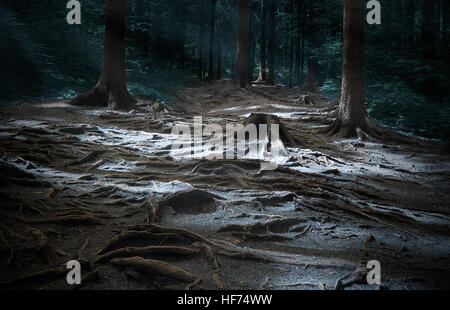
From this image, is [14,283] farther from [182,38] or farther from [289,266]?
[182,38]

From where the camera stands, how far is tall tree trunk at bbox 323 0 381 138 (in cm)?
984

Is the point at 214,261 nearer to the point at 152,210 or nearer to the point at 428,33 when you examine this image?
the point at 152,210

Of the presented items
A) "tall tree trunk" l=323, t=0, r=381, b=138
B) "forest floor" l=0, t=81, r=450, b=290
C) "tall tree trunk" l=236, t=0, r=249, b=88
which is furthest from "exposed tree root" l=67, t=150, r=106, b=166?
"tall tree trunk" l=236, t=0, r=249, b=88

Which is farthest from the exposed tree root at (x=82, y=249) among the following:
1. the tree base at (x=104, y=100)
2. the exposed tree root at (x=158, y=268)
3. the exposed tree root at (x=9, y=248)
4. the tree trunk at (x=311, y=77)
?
the tree trunk at (x=311, y=77)

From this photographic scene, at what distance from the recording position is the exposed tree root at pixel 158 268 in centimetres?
295

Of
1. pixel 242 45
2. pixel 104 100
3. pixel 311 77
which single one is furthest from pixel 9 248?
pixel 311 77

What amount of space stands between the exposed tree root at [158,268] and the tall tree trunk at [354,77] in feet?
26.1

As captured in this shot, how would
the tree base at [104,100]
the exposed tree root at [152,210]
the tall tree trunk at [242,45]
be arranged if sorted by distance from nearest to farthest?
the exposed tree root at [152,210], the tree base at [104,100], the tall tree trunk at [242,45]

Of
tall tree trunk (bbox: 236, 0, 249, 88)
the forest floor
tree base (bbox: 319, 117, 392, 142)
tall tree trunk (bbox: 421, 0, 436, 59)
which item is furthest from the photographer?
tall tree trunk (bbox: 236, 0, 249, 88)

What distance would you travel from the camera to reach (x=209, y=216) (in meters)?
4.46

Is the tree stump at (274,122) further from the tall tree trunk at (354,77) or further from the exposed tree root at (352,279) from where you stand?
the exposed tree root at (352,279)

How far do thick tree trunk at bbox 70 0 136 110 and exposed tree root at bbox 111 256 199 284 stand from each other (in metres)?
9.50

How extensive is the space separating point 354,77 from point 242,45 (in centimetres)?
1247

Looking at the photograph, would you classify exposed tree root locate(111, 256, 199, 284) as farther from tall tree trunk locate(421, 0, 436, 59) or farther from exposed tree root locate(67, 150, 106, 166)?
tall tree trunk locate(421, 0, 436, 59)
